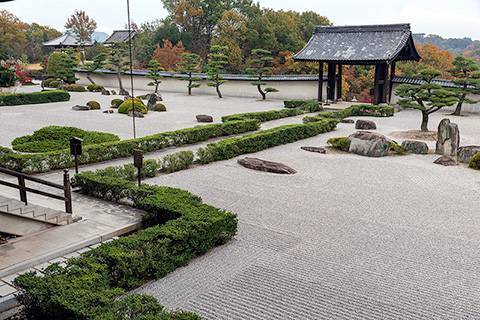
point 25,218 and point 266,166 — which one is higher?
point 25,218

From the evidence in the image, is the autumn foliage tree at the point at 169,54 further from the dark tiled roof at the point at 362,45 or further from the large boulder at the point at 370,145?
the large boulder at the point at 370,145

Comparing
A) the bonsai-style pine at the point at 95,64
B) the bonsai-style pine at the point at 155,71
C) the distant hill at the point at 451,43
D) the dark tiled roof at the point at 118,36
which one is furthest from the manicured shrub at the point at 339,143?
the distant hill at the point at 451,43

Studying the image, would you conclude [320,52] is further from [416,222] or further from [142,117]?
[416,222]

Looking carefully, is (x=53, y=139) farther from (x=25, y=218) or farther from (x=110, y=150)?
(x=25, y=218)

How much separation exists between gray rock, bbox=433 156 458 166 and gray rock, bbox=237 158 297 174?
5392 mm

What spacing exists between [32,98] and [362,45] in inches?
945

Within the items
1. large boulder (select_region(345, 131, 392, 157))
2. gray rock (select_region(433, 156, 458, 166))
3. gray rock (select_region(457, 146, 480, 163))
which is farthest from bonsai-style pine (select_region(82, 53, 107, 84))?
gray rock (select_region(457, 146, 480, 163))

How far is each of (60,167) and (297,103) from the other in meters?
18.7

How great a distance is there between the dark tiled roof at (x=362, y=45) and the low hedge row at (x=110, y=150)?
1303cm

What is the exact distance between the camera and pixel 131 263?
19.5ft

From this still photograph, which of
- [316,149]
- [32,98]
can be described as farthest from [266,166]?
[32,98]

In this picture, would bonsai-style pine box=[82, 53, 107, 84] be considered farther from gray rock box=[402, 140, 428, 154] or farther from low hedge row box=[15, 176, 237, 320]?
low hedge row box=[15, 176, 237, 320]

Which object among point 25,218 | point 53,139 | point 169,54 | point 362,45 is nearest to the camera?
point 25,218

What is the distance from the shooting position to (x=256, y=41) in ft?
145
